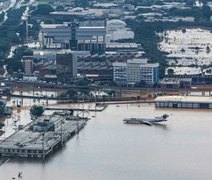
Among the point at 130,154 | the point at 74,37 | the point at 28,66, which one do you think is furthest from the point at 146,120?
the point at 74,37

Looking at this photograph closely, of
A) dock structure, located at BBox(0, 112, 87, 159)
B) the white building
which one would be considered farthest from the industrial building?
dock structure, located at BBox(0, 112, 87, 159)

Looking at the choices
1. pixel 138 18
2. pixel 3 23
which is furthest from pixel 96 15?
pixel 3 23

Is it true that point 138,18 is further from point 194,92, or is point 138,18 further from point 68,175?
point 68,175

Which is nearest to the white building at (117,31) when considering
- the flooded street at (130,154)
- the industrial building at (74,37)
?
the industrial building at (74,37)

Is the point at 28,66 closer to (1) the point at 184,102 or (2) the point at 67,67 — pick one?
(2) the point at 67,67

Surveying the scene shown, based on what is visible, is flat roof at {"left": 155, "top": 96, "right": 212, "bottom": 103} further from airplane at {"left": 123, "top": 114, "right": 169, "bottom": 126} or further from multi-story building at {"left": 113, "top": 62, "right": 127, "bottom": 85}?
multi-story building at {"left": 113, "top": 62, "right": 127, "bottom": 85}
